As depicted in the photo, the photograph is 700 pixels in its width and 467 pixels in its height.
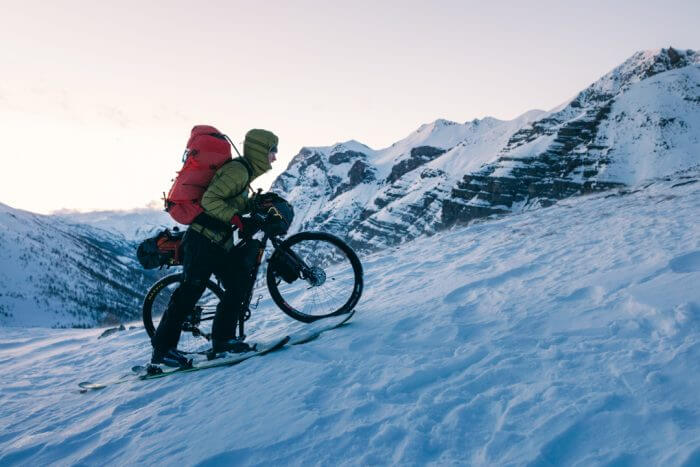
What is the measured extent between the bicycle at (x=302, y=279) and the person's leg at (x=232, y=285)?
0.10m

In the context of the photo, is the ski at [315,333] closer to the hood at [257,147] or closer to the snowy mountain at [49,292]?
the hood at [257,147]

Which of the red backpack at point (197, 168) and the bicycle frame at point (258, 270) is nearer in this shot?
the red backpack at point (197, 168)

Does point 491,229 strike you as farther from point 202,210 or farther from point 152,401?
point 152,401

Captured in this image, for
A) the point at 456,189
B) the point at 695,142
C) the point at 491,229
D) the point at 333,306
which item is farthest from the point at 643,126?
the point at 333,306

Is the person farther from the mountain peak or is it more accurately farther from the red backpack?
the mountain peak

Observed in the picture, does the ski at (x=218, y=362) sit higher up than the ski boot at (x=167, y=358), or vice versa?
the ski boot at (x=167, y=358)

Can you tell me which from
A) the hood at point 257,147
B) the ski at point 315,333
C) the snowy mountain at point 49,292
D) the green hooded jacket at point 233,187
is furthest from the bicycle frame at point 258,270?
the snowy mountain at point 49,292

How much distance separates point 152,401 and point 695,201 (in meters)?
12.0

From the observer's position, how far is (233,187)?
472 cm

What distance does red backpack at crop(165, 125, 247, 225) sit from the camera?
473 centimetres

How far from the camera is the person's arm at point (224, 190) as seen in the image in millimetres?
4641

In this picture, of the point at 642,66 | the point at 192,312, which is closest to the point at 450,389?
the point at 192,312

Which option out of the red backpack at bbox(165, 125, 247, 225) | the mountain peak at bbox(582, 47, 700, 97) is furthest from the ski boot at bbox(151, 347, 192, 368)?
the mountain peak at bbox(582, 47, 700, 97)

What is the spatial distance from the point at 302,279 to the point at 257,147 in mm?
1980
